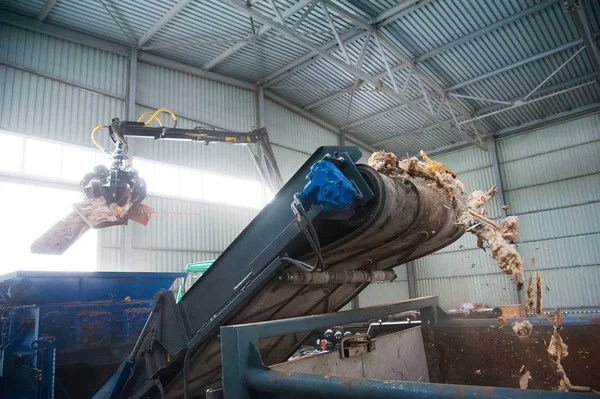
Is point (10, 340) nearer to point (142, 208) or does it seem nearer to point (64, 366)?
point (64, 366)

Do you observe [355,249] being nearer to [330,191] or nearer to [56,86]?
[330,191]

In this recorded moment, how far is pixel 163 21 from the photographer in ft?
31.6

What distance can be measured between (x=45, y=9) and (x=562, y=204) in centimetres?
1597

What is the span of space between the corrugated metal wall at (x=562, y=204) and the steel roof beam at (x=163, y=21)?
12.7 metres

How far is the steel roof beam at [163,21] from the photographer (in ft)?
29.9

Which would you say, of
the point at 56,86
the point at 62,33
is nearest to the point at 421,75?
the point at 62,33

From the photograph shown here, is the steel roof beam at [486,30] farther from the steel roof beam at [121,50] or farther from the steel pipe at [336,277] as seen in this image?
the steel pipe at [336,277]

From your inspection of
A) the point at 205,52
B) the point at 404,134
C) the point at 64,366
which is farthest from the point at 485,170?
the point at 64,366

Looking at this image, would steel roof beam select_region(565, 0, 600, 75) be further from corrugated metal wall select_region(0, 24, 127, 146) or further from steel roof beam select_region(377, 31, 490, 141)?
corrugated metal wall select_region(0, 24, 127, 146)

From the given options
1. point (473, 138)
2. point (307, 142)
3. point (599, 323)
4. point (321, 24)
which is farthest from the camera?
point (473, 138)

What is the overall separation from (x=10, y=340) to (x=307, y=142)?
38.4 ft

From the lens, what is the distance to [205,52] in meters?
11.2

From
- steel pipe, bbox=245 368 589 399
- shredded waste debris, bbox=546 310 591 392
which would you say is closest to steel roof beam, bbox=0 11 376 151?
steel pipe, bbox=245 368 589 399

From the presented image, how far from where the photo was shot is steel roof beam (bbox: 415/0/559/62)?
31.6ft
